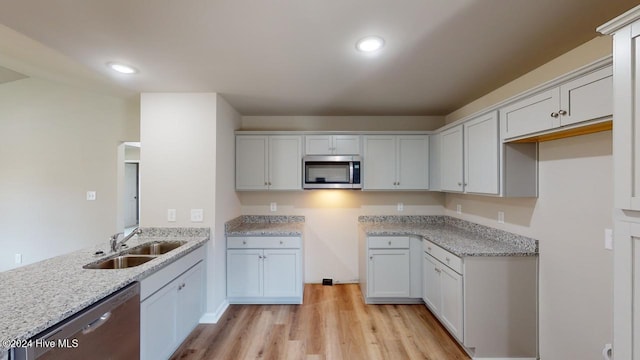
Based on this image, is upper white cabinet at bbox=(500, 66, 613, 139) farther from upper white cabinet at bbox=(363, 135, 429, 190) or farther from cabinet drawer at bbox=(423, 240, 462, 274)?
upper white cabinet at bbox=(363, 135, 429, 190)

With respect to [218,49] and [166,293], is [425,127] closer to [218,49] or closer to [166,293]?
[218,49]

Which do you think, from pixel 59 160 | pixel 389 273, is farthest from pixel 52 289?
pixel 59 160

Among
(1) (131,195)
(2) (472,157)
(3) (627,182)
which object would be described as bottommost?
(1) (131,195)

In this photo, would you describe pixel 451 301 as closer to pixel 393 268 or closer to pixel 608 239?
pixel 393 268

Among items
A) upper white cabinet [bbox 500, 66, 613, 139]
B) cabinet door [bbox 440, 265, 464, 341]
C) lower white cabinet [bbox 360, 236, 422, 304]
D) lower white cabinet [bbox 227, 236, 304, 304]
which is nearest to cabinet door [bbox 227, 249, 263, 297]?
lower white cabinet [bbox 227, 236, 304, 304]

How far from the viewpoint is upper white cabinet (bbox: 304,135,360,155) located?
132 inches

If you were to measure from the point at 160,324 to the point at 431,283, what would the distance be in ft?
8.45

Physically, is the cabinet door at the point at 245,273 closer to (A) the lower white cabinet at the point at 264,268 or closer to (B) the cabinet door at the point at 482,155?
(A) the lower white cabinet at the point at 264,268

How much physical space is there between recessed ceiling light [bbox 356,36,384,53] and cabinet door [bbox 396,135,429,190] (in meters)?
1.73

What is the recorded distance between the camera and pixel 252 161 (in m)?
3.34

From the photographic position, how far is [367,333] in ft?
8.16

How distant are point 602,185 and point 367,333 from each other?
2.18 meters

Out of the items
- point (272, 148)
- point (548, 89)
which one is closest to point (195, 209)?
point (272, 148)

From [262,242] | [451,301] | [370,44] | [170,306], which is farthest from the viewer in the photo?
[262,242]
